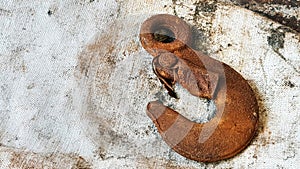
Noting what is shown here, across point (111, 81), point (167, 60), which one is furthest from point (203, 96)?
point (111, 81)

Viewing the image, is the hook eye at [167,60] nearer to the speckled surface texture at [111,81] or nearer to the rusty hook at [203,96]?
the rusty hook at [203,96]

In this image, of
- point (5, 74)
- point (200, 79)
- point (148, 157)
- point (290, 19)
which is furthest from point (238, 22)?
point (5, 74)

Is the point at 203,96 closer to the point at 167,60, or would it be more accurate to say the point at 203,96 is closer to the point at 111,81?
the point at 167,60

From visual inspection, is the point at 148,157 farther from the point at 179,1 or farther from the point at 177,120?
the point at 179,1

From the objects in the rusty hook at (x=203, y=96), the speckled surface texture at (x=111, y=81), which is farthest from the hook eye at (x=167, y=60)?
the speckled surface texture at (x=111, y=81)

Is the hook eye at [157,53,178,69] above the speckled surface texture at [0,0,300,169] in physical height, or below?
above

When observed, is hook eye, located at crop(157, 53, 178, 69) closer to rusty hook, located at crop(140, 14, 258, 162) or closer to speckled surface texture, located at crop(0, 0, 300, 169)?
rusty hook, located at crop(140, 14, 258, 162)

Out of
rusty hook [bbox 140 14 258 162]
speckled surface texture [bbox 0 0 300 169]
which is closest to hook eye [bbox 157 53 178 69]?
rusty hook [bbox 140 14 258 162]
